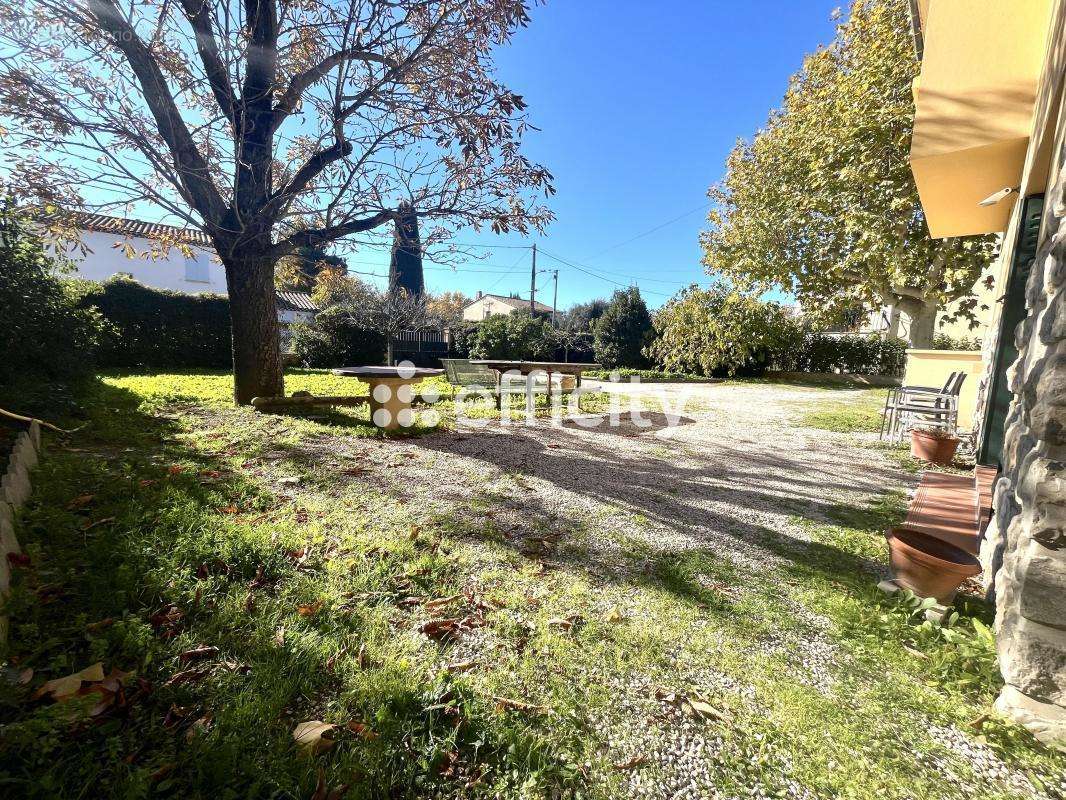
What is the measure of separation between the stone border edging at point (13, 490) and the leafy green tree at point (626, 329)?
63.3 ft

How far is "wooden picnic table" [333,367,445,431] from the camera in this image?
557cm

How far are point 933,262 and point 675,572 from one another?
10.1 m

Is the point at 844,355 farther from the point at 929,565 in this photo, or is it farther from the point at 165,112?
the point at 165,112

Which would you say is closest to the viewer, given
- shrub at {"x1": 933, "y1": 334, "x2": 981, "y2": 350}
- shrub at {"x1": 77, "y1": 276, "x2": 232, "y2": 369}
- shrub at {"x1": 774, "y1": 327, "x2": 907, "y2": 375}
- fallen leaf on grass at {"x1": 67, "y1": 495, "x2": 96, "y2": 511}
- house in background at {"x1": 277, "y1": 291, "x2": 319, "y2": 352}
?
fallen leaf on grass at {"x1": 67, "y1": 495, "x2": 96, "y2": 511}

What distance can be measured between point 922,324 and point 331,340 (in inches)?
681

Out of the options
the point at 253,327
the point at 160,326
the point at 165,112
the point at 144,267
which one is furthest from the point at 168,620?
the point at 144,267

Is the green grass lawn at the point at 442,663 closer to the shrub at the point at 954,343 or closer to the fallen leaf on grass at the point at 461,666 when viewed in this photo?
the fallen leaf on grass at the point at 461,666

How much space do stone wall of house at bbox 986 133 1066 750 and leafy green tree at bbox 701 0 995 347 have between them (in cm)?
782

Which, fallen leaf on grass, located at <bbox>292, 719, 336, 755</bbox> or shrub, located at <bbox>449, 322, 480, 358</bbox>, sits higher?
shrub, located at <bbox>449, 322, 480, 358</bbox>

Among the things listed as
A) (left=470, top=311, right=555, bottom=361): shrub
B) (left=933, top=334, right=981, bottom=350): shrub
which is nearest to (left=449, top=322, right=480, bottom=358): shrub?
(left=470, top=311, right=555, bottom=361): shrub

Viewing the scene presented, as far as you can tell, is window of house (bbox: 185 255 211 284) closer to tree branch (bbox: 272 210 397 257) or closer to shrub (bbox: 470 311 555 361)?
shrub (bbox: 470 311 555 361)

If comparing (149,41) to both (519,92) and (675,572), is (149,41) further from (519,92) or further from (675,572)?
(675,572)

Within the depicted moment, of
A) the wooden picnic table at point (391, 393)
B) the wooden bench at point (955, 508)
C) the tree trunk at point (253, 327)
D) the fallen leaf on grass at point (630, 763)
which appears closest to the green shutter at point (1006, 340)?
the wooden bench at point (955, 508)

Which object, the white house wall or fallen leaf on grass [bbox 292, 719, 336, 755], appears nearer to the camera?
fallen leaf on grass [bbox 292, 719, 336, 755]
